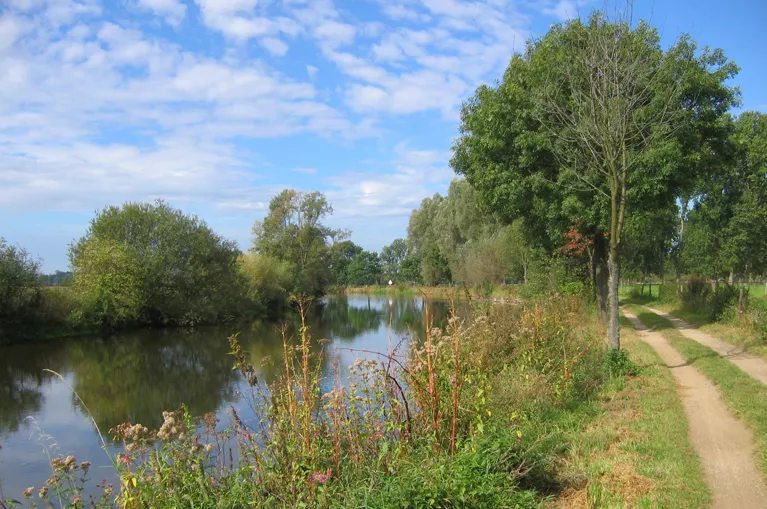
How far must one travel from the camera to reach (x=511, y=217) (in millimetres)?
19359

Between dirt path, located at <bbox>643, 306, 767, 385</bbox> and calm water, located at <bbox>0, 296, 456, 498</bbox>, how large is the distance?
20.1 ft

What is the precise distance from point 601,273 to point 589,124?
9.36 m

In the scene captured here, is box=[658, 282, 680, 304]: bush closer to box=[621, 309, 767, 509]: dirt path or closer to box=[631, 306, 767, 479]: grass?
box=[631, 306, 767, 479]: grass

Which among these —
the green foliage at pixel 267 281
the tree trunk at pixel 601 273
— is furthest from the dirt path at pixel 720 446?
the green foliage at pixel 267 281

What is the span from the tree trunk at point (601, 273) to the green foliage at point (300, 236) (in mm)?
42418

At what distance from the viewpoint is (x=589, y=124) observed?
36.6 feet

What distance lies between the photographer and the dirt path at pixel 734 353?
1034cm

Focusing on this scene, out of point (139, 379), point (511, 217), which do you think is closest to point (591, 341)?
point (511, 217)

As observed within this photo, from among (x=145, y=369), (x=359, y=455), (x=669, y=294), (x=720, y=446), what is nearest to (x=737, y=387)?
(x=720, y=446)

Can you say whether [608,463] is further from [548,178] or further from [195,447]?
[548,178]

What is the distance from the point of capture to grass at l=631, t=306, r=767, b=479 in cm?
666

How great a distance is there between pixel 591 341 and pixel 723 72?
10.1 meters

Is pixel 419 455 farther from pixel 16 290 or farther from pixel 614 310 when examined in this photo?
pixel 16 290

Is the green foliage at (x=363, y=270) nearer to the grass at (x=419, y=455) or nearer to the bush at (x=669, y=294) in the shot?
the bush at (x=669, y=294)
